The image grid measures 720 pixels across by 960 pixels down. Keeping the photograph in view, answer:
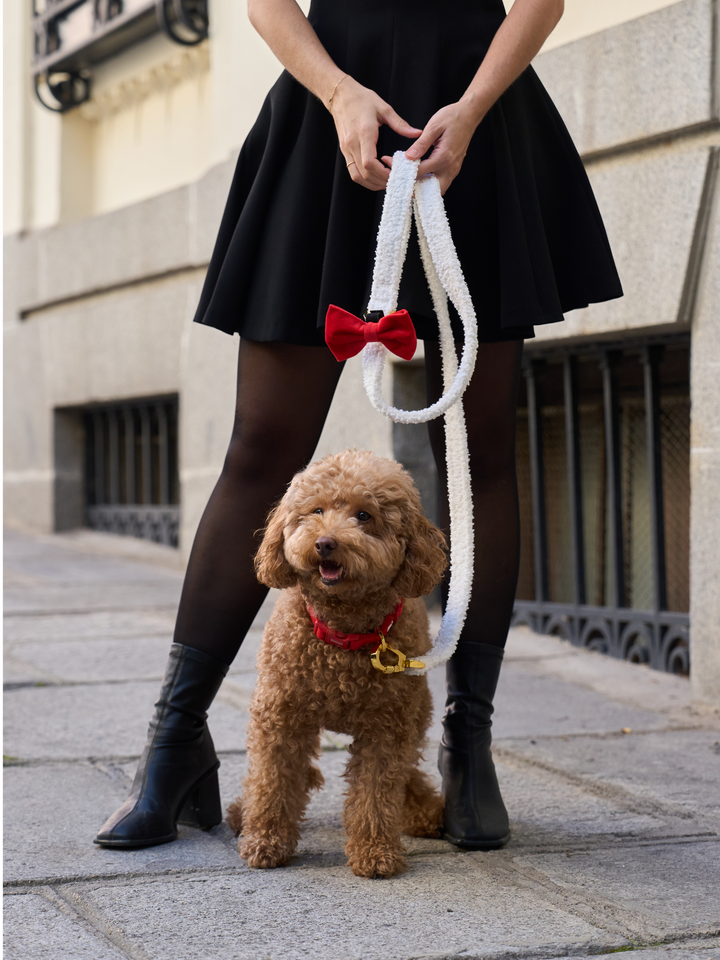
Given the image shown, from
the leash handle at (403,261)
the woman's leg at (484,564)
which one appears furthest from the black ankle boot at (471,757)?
the leash handle at (403,261)

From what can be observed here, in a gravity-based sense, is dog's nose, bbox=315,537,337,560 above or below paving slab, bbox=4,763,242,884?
above

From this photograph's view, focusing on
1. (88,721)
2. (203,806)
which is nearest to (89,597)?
(88,721)

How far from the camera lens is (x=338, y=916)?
1642 mm

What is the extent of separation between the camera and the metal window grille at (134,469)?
6395 mm

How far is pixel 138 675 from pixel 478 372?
1881 mm

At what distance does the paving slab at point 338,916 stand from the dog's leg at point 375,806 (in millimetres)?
32

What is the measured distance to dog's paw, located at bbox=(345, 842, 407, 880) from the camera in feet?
5.94

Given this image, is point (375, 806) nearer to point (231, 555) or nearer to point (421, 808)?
point (421, 808)

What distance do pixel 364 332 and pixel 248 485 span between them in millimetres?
453

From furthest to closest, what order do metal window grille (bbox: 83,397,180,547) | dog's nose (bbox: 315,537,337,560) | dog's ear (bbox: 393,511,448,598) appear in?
metal window grille (bbox: 83,397,180,547) < dog's ear (bbox: 393,511,448,598) < dog's nose (bbox: 315,537,337,560)

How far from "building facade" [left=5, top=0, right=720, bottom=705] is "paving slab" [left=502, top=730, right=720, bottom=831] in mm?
489

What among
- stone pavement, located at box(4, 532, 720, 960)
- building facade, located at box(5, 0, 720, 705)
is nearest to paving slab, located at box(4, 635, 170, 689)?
stone pavement, located at box(4, 532, 720, 960)

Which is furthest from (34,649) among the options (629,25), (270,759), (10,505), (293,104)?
(10,505)

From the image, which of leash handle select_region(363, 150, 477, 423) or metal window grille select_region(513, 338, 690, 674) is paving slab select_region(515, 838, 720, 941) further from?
metal window grille select_region(513, 338, 690, 674)
